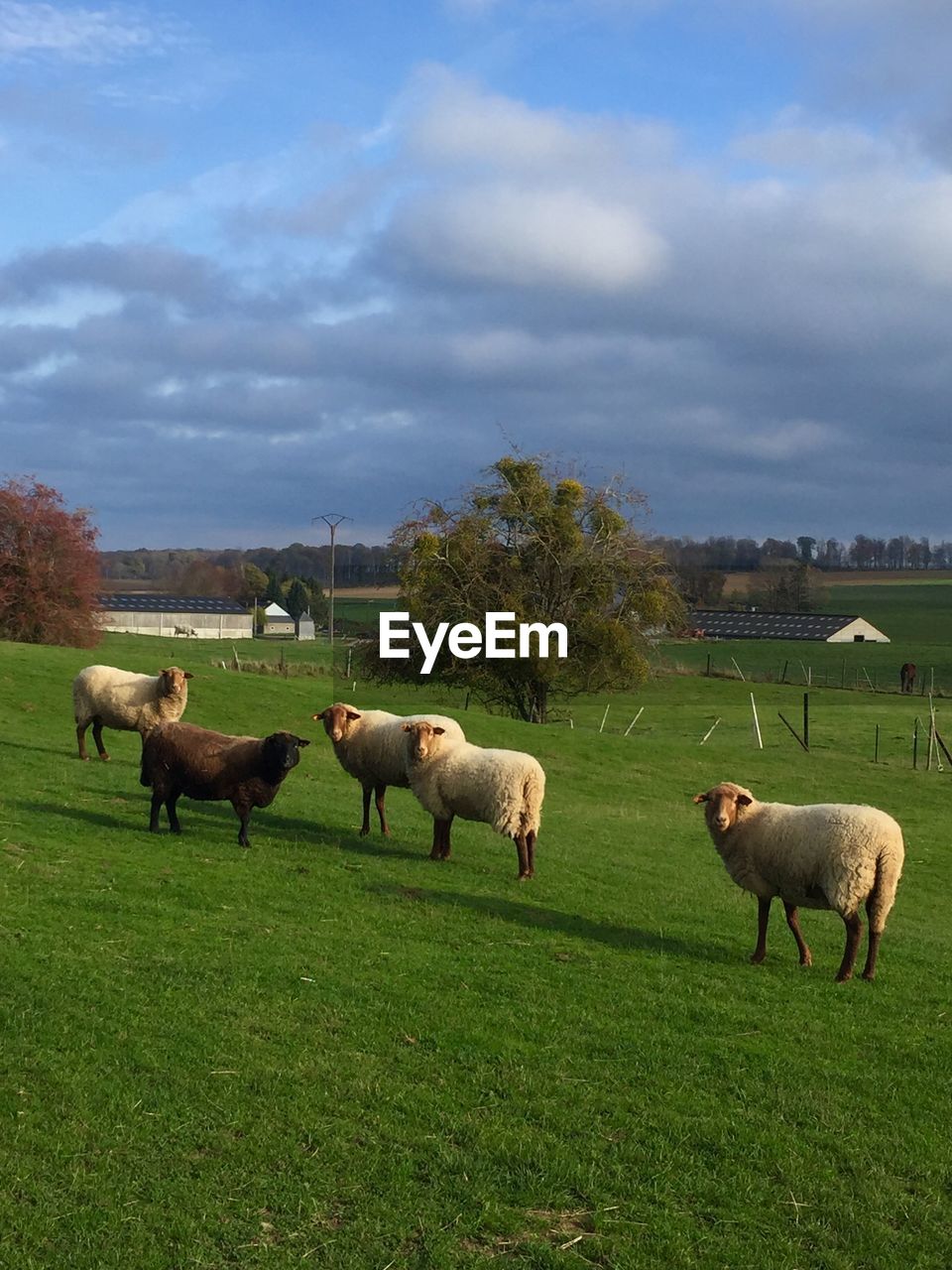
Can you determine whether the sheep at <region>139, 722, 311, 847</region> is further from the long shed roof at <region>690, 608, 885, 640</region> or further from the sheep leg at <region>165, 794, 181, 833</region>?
A: the long shed roof at <region>690, 608, 885, 640</region>

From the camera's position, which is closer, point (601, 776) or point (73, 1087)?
point (73, 1087)

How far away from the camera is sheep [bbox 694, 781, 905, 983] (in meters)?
13.8

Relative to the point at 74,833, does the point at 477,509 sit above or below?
above

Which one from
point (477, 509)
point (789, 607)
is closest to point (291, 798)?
point (477, 509)

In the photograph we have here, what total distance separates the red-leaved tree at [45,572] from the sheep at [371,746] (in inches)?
1858

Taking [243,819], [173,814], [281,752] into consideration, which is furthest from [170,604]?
[281,752]

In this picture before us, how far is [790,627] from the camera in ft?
353

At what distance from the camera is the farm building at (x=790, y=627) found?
105375 millimetres

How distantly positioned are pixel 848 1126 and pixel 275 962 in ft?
19.6

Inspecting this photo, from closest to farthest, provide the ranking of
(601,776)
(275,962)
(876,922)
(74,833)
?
(275,962)
(876,922)
(74,833)
(601,776)

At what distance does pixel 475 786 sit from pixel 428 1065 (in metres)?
8.36

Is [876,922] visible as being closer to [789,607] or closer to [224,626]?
[789,607]

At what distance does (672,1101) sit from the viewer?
32.7 ft

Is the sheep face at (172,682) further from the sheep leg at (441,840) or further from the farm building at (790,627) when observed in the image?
the farm building at (790,627)
